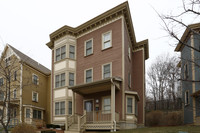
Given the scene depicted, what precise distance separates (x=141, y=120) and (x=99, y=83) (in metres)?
7.81

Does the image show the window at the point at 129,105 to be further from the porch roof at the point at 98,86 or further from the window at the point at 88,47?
the window at the point at 88,47

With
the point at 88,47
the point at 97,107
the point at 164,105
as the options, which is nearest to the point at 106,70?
the point at 97,107

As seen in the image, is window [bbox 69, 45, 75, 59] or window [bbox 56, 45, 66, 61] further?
window [bbox 56, 45, 66, 61]

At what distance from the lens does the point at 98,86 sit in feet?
55.3

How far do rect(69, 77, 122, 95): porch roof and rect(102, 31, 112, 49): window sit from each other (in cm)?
384

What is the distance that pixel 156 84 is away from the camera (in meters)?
44.8

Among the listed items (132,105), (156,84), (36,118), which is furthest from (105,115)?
(156,84)

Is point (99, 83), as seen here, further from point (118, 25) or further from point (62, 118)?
point (62, 118)

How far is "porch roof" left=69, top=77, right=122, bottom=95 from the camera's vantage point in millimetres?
16000

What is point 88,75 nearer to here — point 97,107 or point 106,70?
point 106,70

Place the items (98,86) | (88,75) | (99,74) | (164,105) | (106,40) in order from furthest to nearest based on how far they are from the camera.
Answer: (164,105)
(88,75)
(106,40)
(99,74)
(98,86)

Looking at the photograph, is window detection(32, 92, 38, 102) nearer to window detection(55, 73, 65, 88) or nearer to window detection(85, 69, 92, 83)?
window detection(55, 73, 65, 88)

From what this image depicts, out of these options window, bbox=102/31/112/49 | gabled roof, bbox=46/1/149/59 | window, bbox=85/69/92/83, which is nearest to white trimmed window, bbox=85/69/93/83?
window, bbox=85/69/92/83

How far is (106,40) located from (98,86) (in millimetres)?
4953
